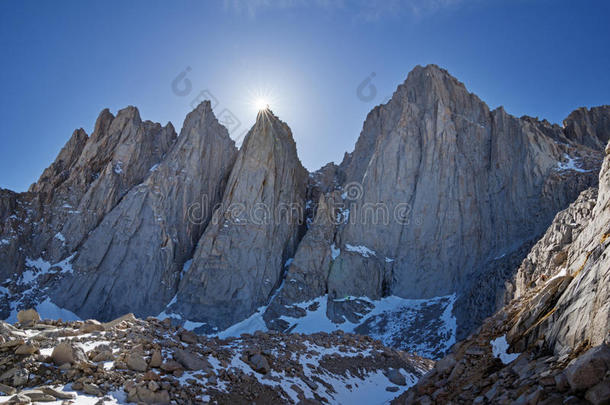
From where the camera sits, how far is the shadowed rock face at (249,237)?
61.0m

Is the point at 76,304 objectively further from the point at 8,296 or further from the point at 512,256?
the point at 512,256

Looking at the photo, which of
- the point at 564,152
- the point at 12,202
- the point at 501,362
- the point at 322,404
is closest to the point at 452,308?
the point at 564,152

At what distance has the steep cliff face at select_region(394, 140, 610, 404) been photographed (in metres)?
5.62

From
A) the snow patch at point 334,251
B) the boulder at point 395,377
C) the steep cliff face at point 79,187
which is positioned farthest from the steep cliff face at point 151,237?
the boulder at point 395,377

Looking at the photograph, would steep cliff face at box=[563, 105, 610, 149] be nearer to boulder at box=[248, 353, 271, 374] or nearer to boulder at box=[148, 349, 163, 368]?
boulder at box=[248, 353, 271, 374]

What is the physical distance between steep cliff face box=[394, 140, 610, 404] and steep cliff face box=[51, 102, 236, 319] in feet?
197

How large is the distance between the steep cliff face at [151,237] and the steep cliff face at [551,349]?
60054mm

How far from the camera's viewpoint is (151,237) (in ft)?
213

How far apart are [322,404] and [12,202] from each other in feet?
246

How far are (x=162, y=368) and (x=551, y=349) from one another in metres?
9.96

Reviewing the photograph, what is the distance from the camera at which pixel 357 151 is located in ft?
290

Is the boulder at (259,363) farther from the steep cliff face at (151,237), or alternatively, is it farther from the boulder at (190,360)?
the steep cliff face at (151,237)

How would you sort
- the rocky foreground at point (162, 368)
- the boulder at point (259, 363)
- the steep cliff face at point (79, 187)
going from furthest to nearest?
the steep cliff face at point (79, 187) < the boulder at point (259, 363) < the rocky foreground at point (162, 368)

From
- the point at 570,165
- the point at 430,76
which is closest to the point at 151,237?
the point at 430,76
